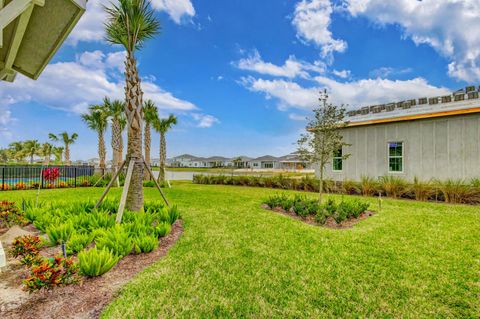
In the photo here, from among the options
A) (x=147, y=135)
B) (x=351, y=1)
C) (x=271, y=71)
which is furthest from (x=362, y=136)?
(x=147, y=135)

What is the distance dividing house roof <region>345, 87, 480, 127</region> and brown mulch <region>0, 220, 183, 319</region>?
1056cm

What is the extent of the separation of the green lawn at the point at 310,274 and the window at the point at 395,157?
6711 mm

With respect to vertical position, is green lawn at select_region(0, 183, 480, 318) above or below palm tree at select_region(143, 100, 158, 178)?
below

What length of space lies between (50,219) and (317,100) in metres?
7.67

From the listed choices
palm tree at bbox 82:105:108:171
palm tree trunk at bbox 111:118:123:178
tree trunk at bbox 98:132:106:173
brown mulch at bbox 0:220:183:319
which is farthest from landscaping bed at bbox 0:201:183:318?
tree trunk at bbox 98:132:106:173

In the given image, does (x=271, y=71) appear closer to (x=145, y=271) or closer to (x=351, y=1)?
(x=351, y=1)

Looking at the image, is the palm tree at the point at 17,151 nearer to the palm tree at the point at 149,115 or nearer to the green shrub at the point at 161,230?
the palm tree at the point at 149,115

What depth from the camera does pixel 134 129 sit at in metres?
5.86

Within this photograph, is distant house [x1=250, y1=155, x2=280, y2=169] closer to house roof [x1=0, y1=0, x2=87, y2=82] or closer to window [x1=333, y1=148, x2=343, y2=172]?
window [x1=333, y1=148, x2=343, y2=172]

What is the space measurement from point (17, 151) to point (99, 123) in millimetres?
56266

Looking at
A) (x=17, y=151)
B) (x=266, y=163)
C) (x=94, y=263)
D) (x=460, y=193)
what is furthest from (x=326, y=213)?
(x=17, y=151)

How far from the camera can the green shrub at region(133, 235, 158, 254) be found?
379 centimetres

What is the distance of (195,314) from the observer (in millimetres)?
2414

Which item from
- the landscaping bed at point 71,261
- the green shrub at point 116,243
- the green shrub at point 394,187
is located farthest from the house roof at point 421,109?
the green shrub at point 116,243
